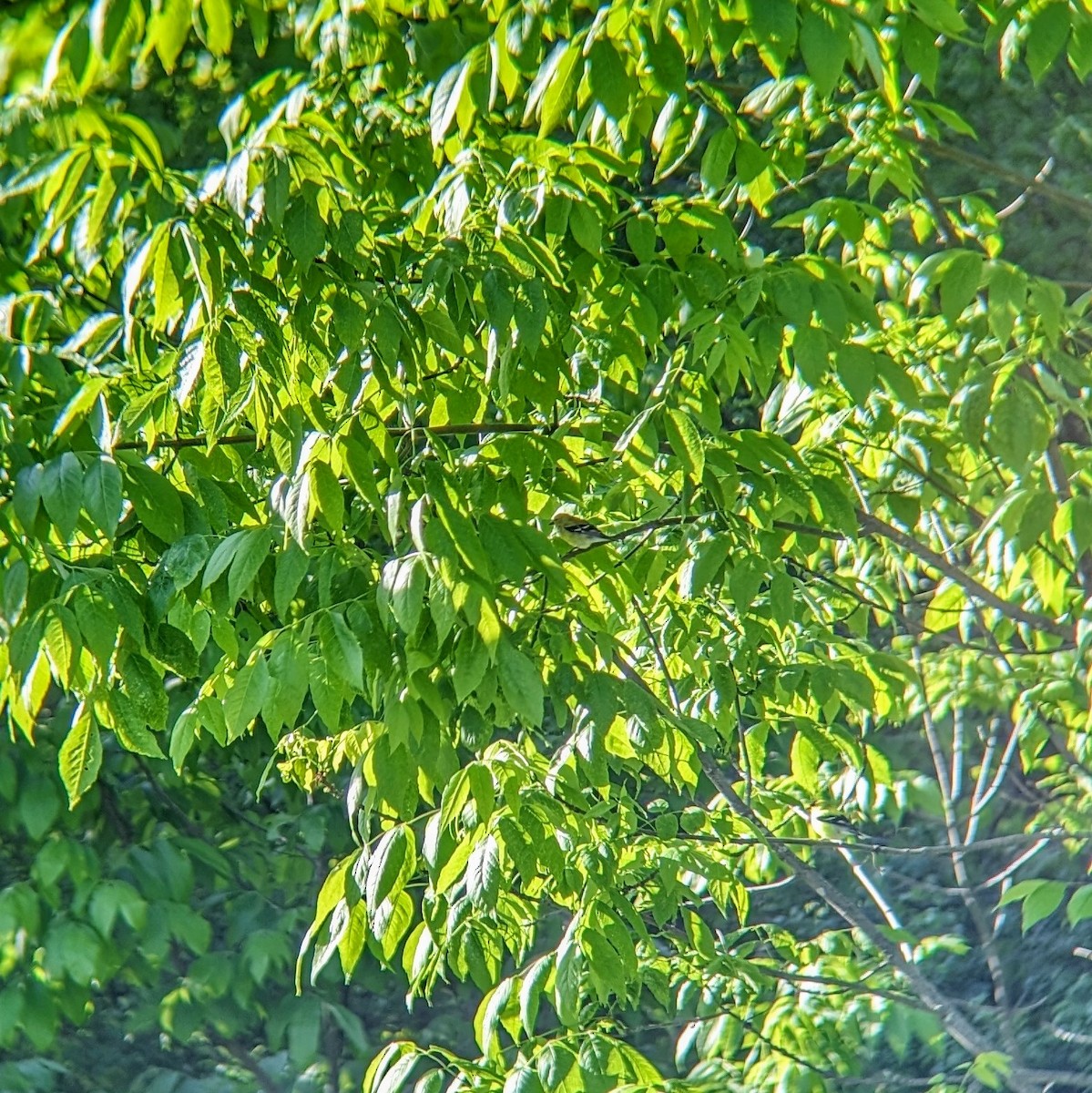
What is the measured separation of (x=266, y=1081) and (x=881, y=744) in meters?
1.98

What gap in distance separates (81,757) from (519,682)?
372 mm

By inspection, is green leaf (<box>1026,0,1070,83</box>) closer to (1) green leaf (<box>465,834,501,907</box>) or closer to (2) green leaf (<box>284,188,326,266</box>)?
(2) green leaf (<box>284,188,326,266</box>)

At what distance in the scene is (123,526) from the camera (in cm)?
A: 111

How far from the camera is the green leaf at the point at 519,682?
0.93 m

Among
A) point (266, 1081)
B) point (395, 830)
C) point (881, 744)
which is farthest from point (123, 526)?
point (266, 1081)

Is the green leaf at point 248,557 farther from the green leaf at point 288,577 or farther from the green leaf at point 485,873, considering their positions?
the green leaf at point 485,873

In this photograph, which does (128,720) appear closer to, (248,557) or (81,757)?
(81,757)

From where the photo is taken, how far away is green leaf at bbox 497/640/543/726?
93 centimetres

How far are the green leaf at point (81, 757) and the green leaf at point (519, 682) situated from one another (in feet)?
1.10

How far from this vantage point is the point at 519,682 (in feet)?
3.09

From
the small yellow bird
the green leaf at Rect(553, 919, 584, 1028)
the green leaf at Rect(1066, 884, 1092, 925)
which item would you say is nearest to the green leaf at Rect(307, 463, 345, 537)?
the small yellow bird

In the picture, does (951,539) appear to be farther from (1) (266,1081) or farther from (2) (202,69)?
(1) (266,1081)

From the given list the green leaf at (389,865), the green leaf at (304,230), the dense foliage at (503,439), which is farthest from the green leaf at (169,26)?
the green leaf at (389,865)

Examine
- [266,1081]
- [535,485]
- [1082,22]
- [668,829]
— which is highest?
[1082,22]
